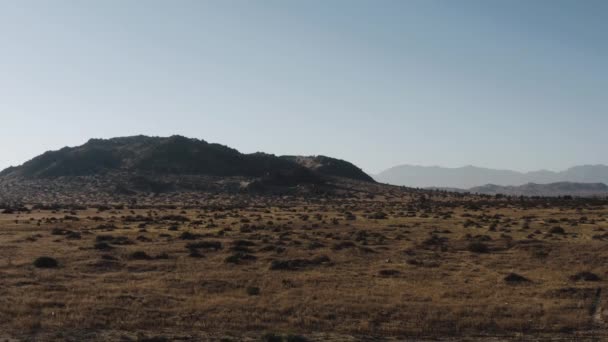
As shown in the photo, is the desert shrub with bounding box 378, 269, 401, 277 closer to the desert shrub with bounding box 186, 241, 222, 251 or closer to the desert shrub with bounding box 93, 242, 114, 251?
the desert shrub with bounding box 186, 241, 222, 251

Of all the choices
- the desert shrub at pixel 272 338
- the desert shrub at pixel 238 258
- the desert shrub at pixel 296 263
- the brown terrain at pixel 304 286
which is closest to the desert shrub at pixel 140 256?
the brown terrain at pixel 304 286

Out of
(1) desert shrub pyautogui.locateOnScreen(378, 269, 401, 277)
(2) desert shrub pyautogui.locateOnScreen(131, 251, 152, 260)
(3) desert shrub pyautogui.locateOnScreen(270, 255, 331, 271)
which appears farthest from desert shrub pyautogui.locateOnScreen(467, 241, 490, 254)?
(2) desert shrub pyautogui.locateOnScreen(131, 251, 152, 260)

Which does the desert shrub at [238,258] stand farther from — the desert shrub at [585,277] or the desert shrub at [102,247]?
the desert shrub at [585,277]

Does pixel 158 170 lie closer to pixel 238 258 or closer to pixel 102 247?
pixel 102 247

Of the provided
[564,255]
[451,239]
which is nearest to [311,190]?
[451,239]

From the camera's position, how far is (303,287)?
2381 centimetres

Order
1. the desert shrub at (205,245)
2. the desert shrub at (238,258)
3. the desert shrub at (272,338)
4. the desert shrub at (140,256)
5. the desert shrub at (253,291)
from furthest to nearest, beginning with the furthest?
the desert shrub at (205,245) < the desert shrub at (140,256) < the desert shrub at (238,258) < the desert shrub at (253,291) < the desert shrub at (272,338)

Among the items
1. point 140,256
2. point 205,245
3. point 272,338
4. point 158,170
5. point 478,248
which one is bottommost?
point 272,338

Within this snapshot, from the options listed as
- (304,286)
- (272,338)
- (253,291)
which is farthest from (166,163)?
(272,338)

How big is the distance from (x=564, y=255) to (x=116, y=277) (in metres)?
25.4

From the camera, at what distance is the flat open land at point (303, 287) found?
58.4 feet

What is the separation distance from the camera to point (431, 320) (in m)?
18.7

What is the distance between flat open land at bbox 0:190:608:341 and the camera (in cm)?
1780

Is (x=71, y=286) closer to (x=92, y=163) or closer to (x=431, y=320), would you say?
(x=431, y=320)
